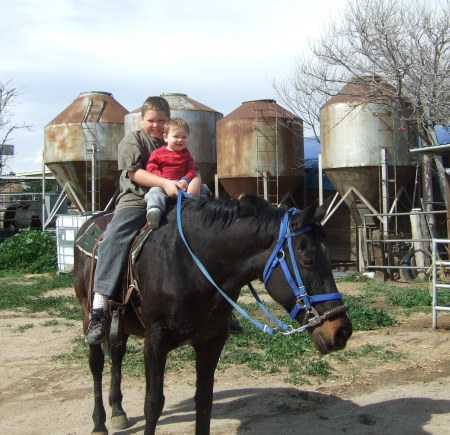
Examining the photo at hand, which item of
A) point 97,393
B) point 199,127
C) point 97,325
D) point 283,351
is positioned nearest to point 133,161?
point 97,325

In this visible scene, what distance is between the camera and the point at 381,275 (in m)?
14.9

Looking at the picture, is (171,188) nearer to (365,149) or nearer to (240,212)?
(240,212)

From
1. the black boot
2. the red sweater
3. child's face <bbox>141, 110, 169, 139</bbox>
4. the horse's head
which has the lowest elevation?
the black boot

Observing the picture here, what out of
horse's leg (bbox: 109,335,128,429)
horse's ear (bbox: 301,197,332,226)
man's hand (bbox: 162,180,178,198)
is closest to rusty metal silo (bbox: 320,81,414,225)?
horse's leg (bbox: 109,335,128,429)

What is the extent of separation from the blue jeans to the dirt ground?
1.43 meters

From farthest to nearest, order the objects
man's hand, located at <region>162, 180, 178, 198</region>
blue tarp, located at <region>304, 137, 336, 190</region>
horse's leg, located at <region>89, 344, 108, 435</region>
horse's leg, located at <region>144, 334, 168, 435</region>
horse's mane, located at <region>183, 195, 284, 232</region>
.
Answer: blue tarp, located at <region>304, 137, 336, 190</region>
horse's leg, located at <region>89, 344, 108, 435</region>
man's hand, located at <region>162, 180, 178, 198</region>
horse's leg, located at <region>144, 334, 168, 435</region>
horse's mane, located at <region>183, 195, 284, 232</region>

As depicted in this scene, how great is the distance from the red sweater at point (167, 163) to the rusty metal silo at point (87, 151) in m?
17.7

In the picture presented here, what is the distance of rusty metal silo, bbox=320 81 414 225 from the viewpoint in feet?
55.3

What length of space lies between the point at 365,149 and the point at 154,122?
1320cm

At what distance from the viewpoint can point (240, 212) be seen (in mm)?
3775

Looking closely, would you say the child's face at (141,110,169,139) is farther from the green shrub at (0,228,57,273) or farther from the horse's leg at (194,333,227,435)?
the green shrub at (0,228,57,273)

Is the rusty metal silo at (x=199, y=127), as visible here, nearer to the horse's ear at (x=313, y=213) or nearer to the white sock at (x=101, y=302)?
the white sock at (x=101, y=302)

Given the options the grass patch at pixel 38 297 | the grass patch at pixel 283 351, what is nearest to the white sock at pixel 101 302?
the grass patch at pixel 283 351

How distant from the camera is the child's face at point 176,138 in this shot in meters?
4.18
